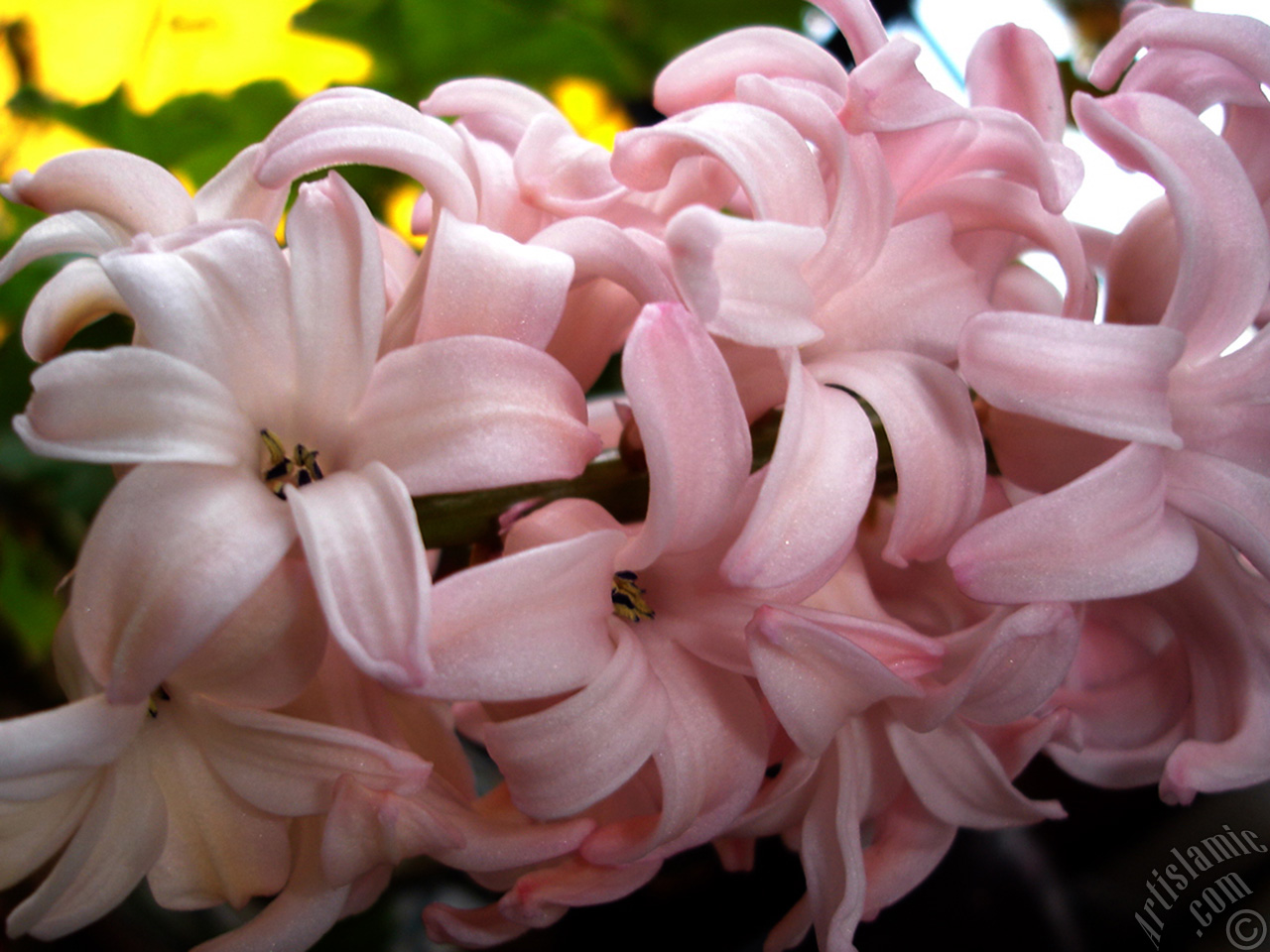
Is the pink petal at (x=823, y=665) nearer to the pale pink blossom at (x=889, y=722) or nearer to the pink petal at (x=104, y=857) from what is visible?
the pale pink blossom at (x=889, y=722)

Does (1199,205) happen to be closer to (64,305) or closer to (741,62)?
(741,62)

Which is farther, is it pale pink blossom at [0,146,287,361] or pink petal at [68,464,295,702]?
pale pink blossom at [0,146,287,361]

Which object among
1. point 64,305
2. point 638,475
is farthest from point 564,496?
point 64,305

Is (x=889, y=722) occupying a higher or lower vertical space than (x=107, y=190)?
lower

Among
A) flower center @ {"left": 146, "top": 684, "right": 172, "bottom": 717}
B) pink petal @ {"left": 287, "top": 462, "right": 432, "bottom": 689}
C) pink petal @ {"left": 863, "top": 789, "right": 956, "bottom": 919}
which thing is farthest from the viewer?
pink petal @ {"left": 863, "top": 789, "right": 956, "bottom": 919}

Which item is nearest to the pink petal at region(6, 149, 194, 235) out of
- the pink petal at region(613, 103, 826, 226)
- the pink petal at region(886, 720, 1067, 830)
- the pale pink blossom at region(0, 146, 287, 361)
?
the pale pink blossom at region(0, 146, 287, 361)

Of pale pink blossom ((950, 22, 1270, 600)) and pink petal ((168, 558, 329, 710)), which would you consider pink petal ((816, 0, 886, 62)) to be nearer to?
pale pink blossom ((950, 22, 1270, 600))

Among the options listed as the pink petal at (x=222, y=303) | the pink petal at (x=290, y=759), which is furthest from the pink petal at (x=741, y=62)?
the pink petal at (x=290, y=759)
